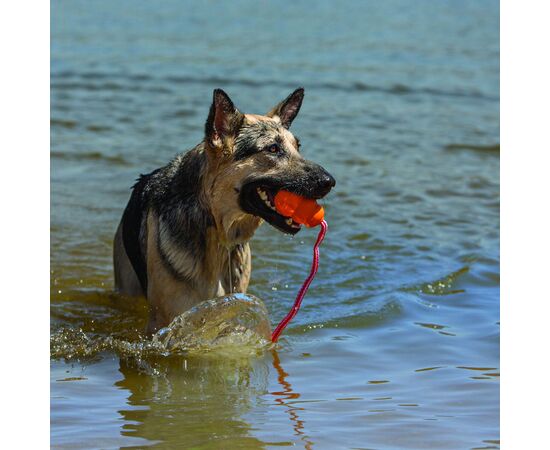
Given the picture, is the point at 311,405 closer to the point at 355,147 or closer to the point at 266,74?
the point at 355,147

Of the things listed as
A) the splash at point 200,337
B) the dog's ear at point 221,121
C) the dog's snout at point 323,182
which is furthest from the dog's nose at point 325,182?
the splash at point 200,337

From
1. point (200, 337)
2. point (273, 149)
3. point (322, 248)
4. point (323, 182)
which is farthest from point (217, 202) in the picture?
point (322, 248)

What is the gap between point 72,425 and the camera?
17.4 ft

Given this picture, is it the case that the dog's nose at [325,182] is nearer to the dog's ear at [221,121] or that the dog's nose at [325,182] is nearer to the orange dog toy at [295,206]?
the orange dog toy at [295,206]

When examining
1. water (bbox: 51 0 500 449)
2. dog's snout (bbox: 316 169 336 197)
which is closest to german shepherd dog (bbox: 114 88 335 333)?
dog's snout (bbox: 316 169 336 197)

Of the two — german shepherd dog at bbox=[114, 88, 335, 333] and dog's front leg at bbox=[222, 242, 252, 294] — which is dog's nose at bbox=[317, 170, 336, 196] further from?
dog's front leg at bbox=[222, 242, 252, 294]

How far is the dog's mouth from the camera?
19.7 ft

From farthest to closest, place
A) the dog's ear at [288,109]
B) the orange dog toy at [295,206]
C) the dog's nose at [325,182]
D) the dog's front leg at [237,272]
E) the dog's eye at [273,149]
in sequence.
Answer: the dog's front leg at [237,272] < the dog's ear at [288,109] < the dog's eye at [273,149] < the orange dog toy at [295,206] < the dog's nose at [325,182]

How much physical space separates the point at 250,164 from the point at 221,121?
353mm

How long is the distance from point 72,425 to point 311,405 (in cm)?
149

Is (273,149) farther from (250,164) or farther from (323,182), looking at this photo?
(323,182)

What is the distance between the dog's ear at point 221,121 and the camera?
6.05m

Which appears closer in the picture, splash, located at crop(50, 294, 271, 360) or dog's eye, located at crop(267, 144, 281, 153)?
dog's eye, located at crop(267, 144, 281, 153)
